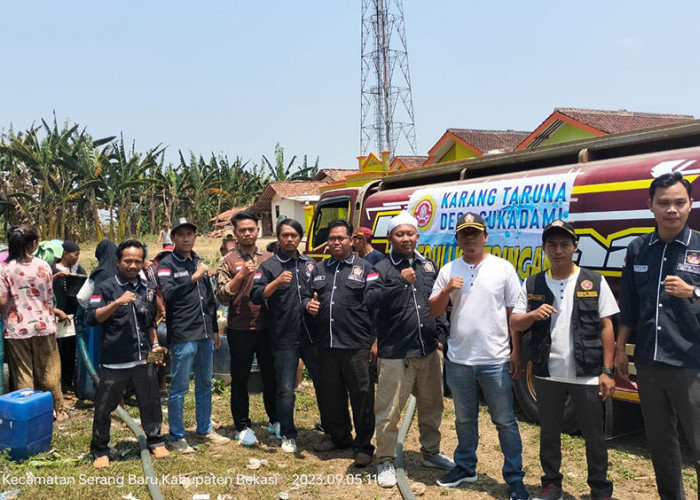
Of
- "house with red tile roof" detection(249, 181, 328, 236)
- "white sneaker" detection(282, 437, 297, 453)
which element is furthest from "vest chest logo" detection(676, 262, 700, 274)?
"house with red tile roof" detection(249, 181, 328, 236)

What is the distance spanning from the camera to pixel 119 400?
4738mm

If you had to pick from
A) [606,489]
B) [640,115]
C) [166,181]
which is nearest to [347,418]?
[606,489]

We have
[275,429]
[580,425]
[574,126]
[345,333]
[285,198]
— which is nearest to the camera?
[580,425]

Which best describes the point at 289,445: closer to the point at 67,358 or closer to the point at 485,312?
the point at 485,312

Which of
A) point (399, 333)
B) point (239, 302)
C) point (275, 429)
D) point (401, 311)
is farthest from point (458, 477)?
point (239, 302)

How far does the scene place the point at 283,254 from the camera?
16.5ft

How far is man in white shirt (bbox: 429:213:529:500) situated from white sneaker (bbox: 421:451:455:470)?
0.66 m

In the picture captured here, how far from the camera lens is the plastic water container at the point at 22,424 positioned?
15.4 ft

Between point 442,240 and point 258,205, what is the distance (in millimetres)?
30715

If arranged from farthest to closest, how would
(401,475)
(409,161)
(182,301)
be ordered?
(409,161) < (182,301) < (401,475)

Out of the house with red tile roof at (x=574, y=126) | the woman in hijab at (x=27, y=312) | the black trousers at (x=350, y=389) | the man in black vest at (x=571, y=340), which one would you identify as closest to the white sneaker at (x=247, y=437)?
the black trousers at (x=350, y=389)

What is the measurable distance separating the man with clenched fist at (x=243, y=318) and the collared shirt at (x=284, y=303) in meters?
0.15

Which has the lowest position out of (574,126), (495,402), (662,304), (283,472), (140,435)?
(283,472)

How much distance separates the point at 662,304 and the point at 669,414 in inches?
26.7
